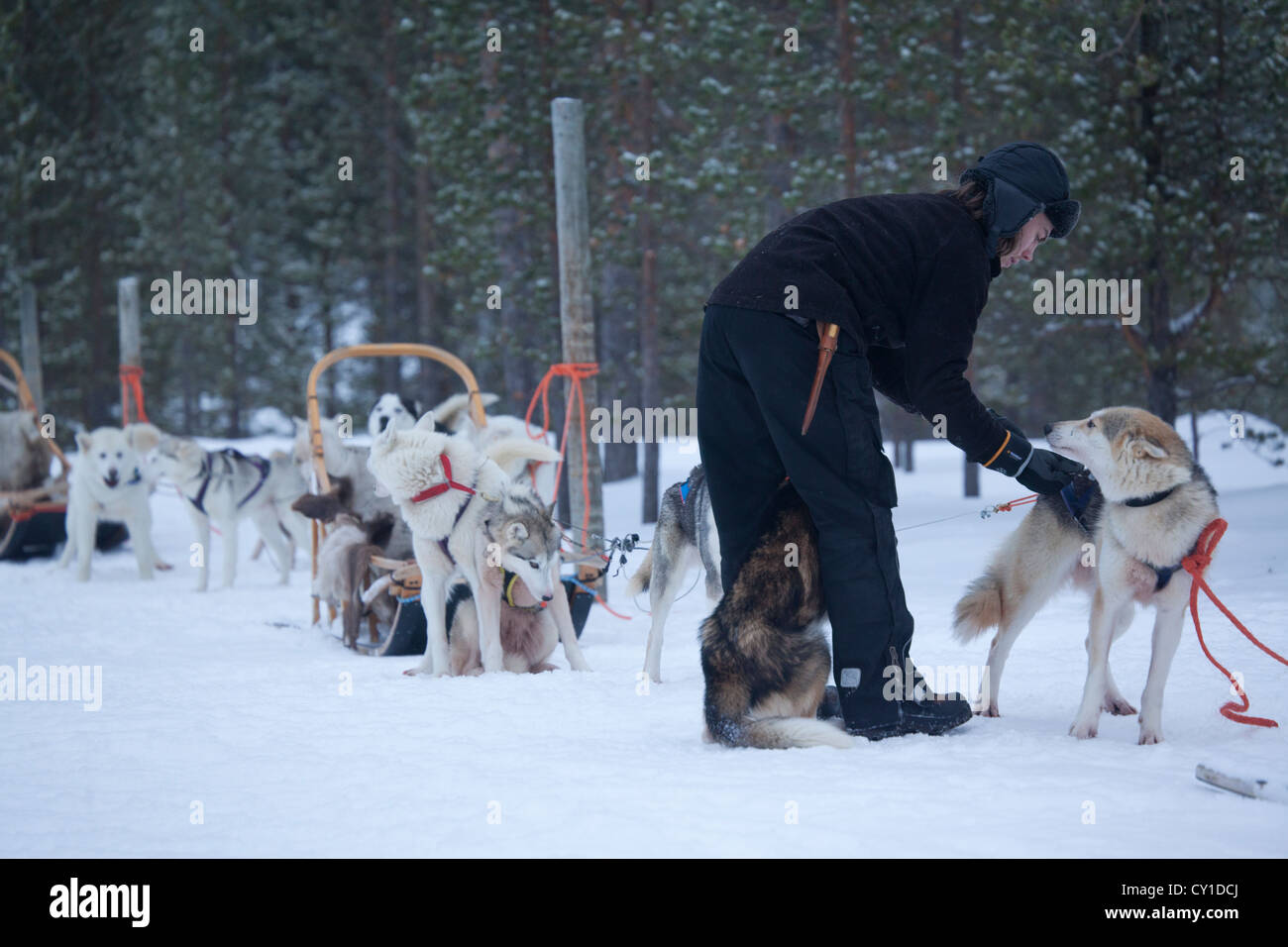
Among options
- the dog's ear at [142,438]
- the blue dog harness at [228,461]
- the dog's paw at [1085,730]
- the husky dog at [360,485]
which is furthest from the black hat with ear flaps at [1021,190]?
the dog's ear at [142,438]

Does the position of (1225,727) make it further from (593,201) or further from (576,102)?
(593,201)

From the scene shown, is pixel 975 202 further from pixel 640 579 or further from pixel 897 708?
pixel 640 579

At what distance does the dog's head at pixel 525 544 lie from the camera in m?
4.17

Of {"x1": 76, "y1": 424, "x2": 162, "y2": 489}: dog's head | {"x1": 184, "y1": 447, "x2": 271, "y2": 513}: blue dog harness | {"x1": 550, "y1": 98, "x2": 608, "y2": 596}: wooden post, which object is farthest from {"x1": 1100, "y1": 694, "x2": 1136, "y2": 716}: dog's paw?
{"x1": 76, "y1": 424, "x2": 162, "y2": 489}: dog's head

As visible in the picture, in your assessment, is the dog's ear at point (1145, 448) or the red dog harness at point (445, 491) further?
the red dog harness at point (445, 491)

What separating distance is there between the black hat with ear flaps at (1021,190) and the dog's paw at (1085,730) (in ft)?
4.21

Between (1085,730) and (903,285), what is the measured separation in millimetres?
1280

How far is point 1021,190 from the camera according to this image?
8.86 feet

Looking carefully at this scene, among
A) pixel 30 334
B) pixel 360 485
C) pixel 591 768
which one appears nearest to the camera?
pixel 591 768

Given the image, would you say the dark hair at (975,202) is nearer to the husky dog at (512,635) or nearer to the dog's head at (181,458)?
the husky dog at (512,635)

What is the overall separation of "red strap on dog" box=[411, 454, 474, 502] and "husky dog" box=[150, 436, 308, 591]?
13.8 ft

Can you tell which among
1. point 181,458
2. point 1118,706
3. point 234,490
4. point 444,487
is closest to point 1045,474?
point 1118,706

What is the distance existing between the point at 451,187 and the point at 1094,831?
376 inches

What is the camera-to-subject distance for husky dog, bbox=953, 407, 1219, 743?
2734 millimetres
